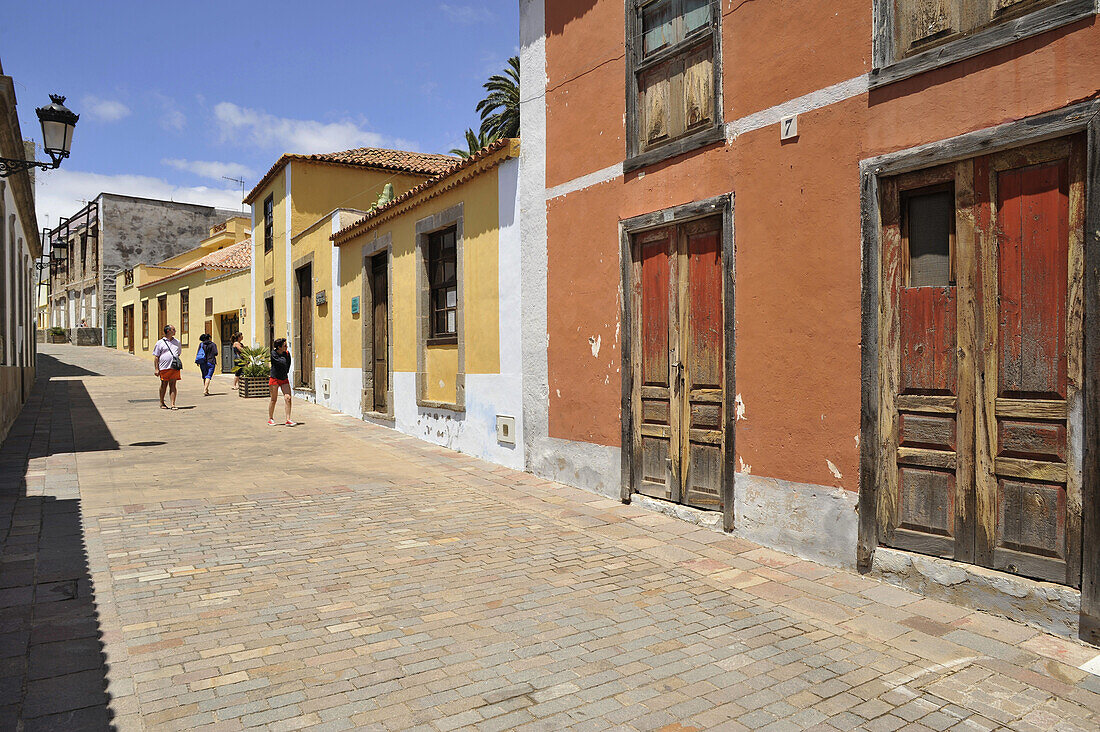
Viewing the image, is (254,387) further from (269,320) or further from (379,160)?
(379,160)

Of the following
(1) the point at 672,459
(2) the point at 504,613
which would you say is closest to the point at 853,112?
(1) the point at 672,459

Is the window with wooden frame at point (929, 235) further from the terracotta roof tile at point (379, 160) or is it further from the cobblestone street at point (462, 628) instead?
the terracotta roof tile at point (379, 160)

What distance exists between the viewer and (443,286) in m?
10.7

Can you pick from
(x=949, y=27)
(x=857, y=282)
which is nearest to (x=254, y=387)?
(x=857, y=282)

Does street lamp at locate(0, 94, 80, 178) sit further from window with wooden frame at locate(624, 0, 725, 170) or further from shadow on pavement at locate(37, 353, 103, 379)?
shadow on pavement at locate(37, 353, 103, 379)

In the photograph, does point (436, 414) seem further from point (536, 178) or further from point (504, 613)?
point (504, 613)

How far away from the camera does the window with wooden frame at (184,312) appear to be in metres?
28.4

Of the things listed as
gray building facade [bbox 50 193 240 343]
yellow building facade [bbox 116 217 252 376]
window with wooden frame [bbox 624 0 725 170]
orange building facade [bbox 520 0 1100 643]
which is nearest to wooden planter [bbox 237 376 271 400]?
yellow building facade [bbox 116 217 252 376]

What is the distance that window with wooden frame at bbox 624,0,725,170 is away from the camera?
20.1 ft

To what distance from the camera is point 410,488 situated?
303 inches

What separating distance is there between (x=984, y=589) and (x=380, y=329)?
433 inches

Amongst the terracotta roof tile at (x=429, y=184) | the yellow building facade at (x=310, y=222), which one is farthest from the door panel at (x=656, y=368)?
the yellow building facade at (x=310, y=222)

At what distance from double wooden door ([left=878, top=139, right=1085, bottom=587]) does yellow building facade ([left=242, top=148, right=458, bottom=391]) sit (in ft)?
43.0

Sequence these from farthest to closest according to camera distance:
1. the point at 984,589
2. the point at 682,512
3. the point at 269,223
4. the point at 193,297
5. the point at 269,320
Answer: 1. the point at 193,297
2. the point at 269,320
3. the point at 269,223
4. the point at 682,512
5. the point at 984,589
